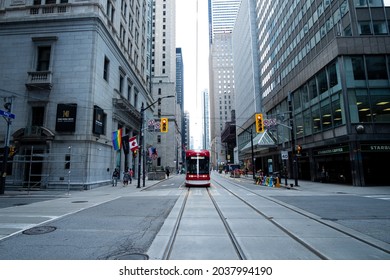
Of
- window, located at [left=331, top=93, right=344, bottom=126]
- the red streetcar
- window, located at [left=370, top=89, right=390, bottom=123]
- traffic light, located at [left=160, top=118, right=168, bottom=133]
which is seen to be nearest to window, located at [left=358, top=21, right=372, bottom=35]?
window, located at [left=370, top=89, right=390, bottom=123]

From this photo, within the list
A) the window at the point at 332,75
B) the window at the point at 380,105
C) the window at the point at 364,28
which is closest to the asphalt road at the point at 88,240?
the window at the point at 380,105

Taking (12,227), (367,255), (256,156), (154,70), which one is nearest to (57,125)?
(12,227)

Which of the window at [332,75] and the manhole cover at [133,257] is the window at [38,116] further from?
the window at [332,75]

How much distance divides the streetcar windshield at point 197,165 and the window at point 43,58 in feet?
59.4

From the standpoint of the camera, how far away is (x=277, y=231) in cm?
684

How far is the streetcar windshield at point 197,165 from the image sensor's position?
2269 cm

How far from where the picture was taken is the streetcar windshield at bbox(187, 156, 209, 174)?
2269cm

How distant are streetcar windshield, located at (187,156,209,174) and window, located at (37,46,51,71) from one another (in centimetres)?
1810

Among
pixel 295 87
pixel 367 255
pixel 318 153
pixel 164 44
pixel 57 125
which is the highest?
pixel 164 44

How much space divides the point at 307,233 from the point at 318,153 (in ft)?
83.9

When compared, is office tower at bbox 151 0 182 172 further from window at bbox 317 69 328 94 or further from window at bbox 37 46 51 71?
window at bbox 317 69 328 94

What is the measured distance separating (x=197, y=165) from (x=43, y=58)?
65.9 feet
